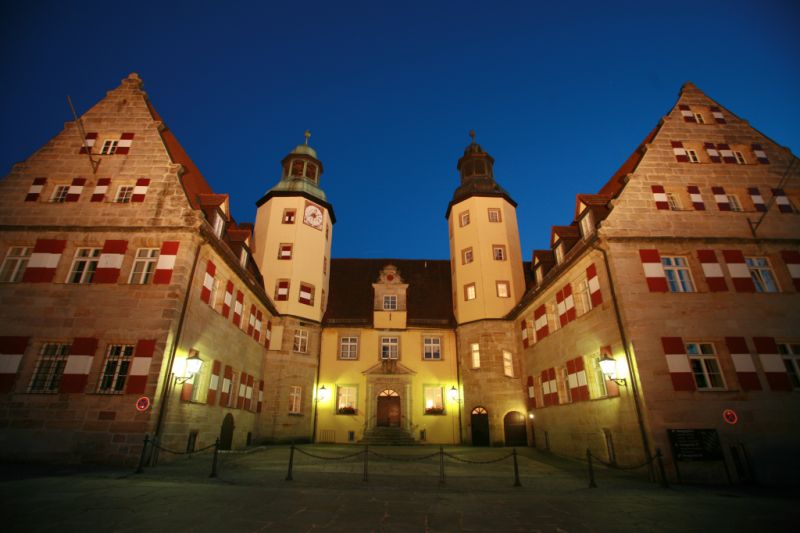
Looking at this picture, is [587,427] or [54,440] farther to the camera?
[587,427]

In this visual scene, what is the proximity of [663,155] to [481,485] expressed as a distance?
50.7 feet

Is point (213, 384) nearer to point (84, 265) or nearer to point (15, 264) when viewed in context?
point (84, 265)

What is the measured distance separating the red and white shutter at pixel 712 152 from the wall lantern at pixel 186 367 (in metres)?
22.4

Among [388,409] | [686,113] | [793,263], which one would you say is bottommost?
[388,409]

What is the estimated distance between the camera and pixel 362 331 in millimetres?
27188

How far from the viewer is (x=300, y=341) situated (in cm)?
2509

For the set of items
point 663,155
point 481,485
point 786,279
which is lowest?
point 481,485

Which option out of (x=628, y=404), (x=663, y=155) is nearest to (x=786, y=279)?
(x=663, y=155)

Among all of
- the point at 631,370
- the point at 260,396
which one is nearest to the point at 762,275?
the point at 631,370

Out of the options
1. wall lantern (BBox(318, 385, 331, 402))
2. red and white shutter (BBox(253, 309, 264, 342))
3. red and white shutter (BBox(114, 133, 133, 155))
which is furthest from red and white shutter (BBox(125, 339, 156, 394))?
wall lantern (BBox(318, 385, 331, 402))

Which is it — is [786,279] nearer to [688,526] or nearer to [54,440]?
[688,526]

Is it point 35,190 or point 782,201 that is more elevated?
point 35,190

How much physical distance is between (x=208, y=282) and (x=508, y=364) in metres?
17.3

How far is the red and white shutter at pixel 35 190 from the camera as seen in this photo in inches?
615
